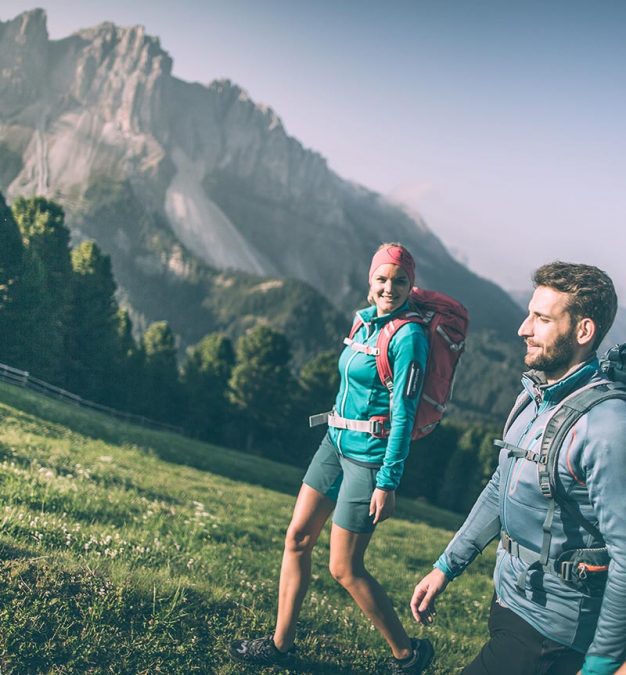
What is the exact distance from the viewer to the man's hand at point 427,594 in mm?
4699

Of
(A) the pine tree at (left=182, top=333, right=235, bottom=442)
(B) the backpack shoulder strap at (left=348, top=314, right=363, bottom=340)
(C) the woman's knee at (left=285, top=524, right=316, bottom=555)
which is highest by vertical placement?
(B) the backpack shoulder strap at (left=348, top=314, right=363, bottom=340)

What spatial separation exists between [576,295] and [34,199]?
140ft

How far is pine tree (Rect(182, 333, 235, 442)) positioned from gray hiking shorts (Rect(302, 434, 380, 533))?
6115 centimetres

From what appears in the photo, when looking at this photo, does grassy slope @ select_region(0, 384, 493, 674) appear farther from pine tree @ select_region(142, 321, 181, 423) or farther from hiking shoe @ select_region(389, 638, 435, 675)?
pine tree @ select_region(142, 321, 181, 423)

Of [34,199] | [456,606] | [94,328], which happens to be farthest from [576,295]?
[94,328]

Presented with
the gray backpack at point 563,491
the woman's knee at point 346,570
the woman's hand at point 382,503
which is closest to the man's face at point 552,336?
the gray backpack at point 563,491

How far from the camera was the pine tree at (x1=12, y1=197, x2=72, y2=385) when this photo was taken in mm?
34969

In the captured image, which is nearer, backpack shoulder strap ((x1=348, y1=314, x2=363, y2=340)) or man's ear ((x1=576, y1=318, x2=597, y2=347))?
man's ear ((x1=576, y1=318, x2=597, y2=347))

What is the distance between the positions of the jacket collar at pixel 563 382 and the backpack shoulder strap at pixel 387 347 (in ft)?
5.28

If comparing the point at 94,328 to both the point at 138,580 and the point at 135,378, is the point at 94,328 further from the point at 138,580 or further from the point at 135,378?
the point at 138,580

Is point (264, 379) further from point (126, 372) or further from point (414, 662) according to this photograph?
point (414, 662)

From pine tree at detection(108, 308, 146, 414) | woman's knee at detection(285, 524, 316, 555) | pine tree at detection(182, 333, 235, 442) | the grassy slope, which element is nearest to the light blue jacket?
woman's knee at detection(285, 524, 316, 555)

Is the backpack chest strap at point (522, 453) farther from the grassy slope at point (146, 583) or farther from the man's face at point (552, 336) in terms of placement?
the grassy slope at point (146, 583)

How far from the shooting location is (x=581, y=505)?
3.78 m
